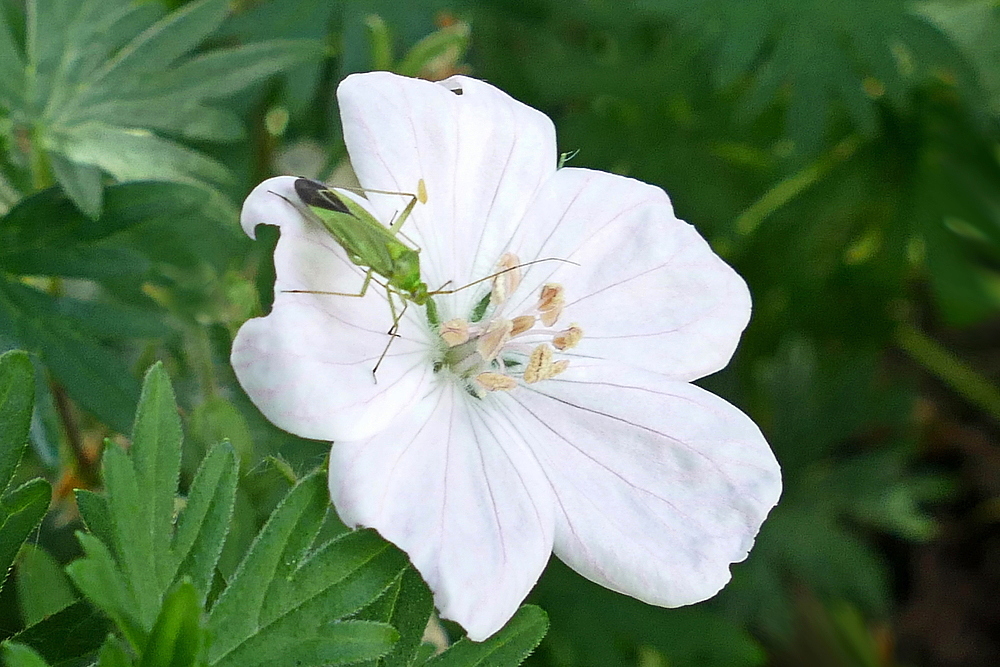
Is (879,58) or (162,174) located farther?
(879,58)

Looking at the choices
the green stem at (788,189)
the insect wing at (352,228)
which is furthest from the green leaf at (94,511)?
the green stem at (788,189)

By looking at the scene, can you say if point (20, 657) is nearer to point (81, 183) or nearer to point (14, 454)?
point (14, 454)

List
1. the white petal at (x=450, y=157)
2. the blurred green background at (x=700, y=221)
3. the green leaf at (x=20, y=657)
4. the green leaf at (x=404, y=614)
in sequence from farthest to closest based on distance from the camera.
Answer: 1. the blurred green background at (x=700, y=221)
2. the white petal at (x=450, y=157)
3. the green leaf at (x=404, y=614)
4. the green leaf at (x=20, y=657)

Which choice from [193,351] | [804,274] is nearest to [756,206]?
[804,274]

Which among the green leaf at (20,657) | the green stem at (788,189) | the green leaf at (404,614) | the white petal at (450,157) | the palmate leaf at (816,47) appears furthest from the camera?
the green stem at (788,189)

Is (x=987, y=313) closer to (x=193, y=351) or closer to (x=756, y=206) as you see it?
(x=756, y=206)

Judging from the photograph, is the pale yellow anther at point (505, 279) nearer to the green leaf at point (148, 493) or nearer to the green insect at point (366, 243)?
the green insect at point (366, 243)

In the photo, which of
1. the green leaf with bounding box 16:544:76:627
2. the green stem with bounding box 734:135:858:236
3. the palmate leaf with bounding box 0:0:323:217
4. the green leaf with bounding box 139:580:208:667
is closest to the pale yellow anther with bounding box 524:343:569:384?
the green leaf with bounding box 139:580:208:667
